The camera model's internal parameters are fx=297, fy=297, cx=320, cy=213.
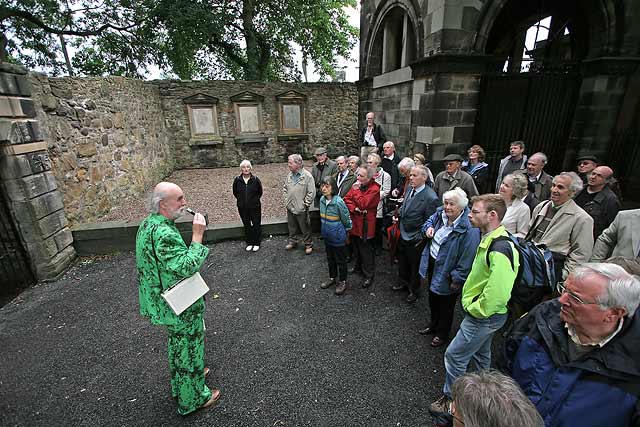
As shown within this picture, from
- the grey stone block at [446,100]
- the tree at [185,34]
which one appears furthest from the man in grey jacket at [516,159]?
the tree at [185,34]

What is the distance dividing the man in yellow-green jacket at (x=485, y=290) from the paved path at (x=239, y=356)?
0.61m

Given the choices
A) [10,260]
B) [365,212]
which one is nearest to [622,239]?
[365,212]

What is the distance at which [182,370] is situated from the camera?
2.45 m

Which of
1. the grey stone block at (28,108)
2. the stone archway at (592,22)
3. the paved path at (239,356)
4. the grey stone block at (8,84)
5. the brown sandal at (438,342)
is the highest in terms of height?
the stone archway at (592,22)

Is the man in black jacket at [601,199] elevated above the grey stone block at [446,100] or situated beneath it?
situated beneath

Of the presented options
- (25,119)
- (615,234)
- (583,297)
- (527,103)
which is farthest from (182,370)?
(527,103)

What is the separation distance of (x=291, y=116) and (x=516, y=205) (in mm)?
11234

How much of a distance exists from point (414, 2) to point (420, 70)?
1.76 metres

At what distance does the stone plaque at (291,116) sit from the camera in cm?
1309

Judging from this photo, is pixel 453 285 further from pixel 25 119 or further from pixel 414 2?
pixel 414 2

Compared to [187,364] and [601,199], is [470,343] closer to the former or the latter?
[187,364]

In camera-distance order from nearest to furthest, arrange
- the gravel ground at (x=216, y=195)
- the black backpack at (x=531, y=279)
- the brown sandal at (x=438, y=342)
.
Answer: the black backpack at (x=531, y=279) → the brown sandal at (x=438, y=342) → the gravel ground at (x=216, y=195)

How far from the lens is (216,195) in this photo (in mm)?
8797

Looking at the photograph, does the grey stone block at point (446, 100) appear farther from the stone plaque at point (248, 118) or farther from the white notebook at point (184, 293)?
the stone plaque at point (248, 118)
